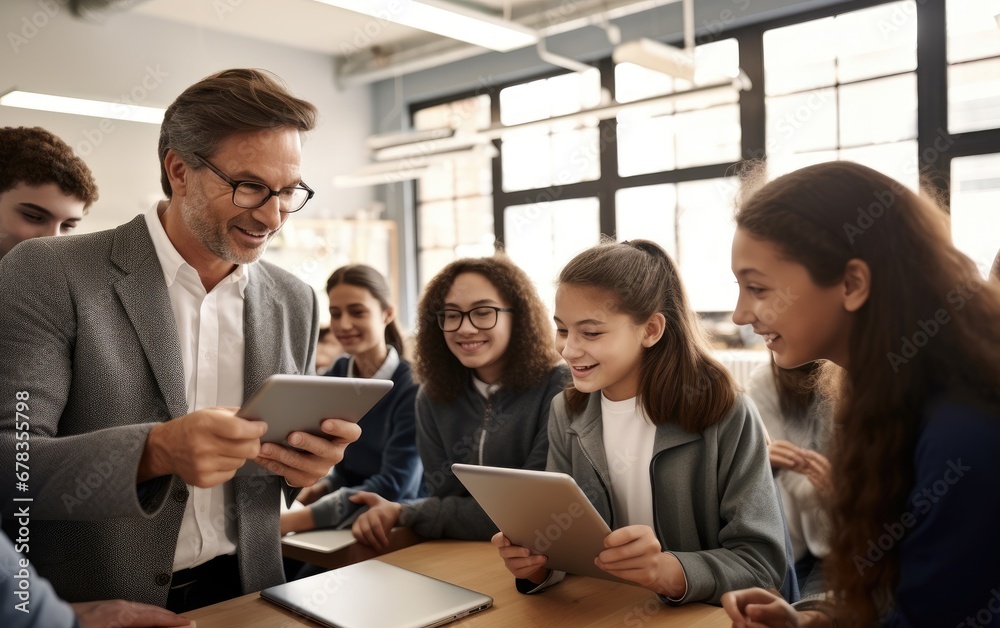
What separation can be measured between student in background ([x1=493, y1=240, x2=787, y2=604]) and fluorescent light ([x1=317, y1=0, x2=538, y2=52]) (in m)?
2.79

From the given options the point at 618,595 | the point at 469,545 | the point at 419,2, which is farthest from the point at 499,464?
the point at 419,2

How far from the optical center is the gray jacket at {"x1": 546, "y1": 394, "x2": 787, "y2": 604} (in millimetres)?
1466

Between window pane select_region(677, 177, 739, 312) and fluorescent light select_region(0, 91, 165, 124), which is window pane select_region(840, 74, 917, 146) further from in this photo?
fluorescent light select_region(0, 91, 165, 124)

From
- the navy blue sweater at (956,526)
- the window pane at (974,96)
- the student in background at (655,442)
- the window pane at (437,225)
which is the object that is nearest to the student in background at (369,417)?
the student in background at (655,442)

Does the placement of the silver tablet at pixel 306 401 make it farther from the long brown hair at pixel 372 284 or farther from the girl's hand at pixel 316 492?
the long brown hair at pixel 372 284

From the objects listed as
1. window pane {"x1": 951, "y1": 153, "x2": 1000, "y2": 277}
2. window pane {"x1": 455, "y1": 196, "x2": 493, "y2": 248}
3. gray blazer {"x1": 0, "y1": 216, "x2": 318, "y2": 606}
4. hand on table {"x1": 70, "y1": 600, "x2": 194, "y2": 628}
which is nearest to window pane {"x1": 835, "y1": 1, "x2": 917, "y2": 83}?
window pane {"x1": 951, "y1": 153, "x2": 1000, "y2": 277}

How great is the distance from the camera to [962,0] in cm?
481

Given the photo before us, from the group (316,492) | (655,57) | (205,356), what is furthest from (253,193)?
(655,57)

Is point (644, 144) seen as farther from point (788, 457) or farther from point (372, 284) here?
point (788, 457)

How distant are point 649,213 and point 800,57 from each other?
5.65 ft

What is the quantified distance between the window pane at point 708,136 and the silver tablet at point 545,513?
16.4 feet

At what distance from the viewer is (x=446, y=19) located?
14.1 feet

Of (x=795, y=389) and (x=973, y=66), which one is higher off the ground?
(x=973, y=66)

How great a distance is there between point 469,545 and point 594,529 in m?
0.66
